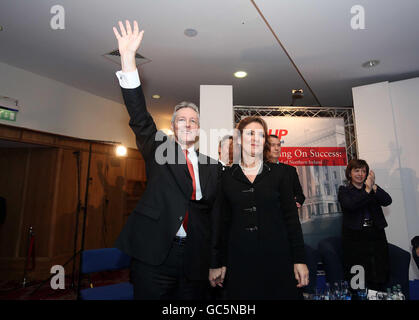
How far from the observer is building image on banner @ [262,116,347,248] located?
13.7 ft

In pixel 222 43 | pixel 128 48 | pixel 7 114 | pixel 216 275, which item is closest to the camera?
pixel 128 48

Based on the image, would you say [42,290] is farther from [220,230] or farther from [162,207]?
[162,207]

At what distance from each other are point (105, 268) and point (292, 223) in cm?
187

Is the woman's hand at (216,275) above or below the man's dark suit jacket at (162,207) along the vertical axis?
below

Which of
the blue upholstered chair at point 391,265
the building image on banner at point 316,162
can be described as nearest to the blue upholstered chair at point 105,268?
the blue upholstered chair at point 391,265

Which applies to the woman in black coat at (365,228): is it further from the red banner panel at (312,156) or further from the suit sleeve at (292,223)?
the suit sleeve at (292,223)

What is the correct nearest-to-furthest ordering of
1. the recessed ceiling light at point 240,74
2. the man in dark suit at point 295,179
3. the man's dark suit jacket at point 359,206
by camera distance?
1. the man's dark suit jacket at point 359,206
2. the man in dark suit at point 295,179
3. the recessed ceiling light at point 240,74

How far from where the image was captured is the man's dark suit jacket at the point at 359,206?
2.92 meters

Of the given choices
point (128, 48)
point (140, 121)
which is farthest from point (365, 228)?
point (128, 48)

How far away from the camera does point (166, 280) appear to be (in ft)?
3.60

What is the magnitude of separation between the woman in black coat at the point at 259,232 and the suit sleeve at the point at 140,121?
552mm

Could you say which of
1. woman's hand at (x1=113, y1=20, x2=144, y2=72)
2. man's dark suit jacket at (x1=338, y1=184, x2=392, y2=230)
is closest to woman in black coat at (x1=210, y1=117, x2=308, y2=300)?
woman's hand at (x1=113, y1=20, x2=144, y2=72)
